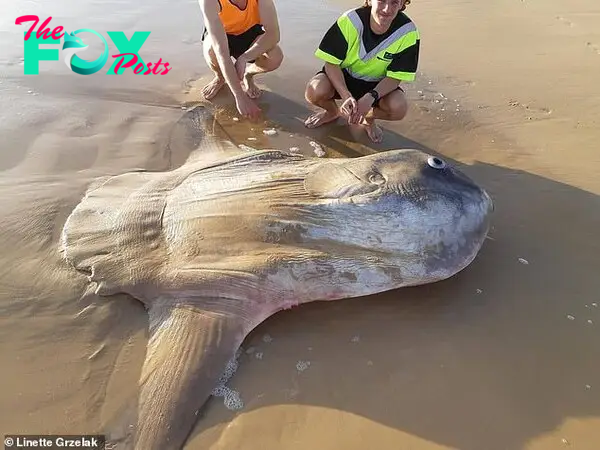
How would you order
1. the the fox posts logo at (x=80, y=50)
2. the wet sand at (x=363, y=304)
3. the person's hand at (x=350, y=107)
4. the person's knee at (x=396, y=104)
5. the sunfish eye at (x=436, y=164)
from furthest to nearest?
the the fox posts logo at (x=80, y=50), the person's knee at (x=396, y=104), the person's hand at (x=350, y=107), the sunfish eye at (x=436, y=164), the wet sand at (x=363, y=304)

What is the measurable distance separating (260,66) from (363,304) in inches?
135

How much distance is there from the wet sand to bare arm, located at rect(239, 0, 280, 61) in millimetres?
462

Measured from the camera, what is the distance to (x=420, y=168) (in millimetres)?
3221

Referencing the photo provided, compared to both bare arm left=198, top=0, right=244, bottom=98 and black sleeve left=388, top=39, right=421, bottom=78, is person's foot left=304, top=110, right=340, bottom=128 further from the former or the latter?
bare arm left=198, top=0, right=244, bottom=98

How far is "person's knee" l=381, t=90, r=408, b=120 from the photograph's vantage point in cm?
493

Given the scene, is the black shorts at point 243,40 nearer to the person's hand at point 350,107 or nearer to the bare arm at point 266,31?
the bare arm at point 266,31

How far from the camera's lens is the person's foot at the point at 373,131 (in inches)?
197

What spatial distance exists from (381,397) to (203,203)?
1.56 m

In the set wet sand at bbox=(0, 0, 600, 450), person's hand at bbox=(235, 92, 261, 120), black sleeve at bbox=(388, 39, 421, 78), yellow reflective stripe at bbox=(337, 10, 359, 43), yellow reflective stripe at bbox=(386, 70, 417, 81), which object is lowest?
wet sand at bbox=(0, 0, 600, 450)

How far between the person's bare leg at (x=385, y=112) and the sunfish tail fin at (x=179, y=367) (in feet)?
8.85

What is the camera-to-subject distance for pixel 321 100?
5160 millimetres

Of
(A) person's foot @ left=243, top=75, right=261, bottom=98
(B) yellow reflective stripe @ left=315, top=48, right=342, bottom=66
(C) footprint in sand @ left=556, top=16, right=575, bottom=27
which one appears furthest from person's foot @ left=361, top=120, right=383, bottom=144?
(C) footprint in sand @ left=556, top=16, right=575, bottom=27

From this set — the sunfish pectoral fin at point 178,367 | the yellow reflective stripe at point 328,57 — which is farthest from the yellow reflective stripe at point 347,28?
the sunfish pectoral fin at point 178,367

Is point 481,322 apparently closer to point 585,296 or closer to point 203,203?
point 585,296
